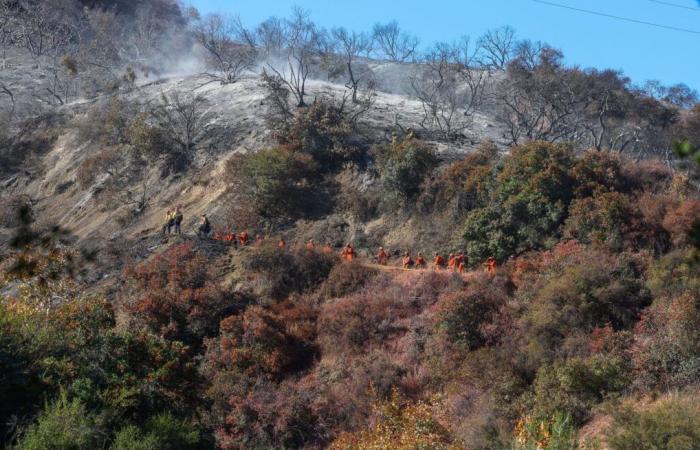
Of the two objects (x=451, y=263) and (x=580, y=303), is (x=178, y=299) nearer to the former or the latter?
(x=451, y=263)

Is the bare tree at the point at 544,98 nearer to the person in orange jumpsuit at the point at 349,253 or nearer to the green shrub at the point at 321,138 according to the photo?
the green shrub at the point at 321,138

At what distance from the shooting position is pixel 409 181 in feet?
115

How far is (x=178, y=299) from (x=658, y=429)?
1652 centimetres

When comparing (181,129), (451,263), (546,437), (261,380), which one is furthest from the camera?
(181,129)

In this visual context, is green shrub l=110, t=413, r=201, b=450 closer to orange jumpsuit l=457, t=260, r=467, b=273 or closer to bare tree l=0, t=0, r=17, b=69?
orange jumpsuit l=457, t=260, r=467, b=273

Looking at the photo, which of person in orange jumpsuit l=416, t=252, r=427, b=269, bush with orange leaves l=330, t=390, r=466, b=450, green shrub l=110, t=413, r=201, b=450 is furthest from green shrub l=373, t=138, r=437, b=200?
green shrub l=110, t=413, r=201, b=450

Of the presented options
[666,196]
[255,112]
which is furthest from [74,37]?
[666,196]

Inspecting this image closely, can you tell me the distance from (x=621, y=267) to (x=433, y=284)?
5570 millimetres

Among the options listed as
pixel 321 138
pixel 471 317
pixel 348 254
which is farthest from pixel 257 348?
pixel 321 138

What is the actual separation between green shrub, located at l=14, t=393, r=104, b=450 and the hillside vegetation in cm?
5

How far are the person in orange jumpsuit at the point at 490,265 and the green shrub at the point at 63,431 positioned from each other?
46.8 feet

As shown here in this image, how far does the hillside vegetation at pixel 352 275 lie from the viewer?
17.0m

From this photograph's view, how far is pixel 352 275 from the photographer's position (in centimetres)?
2888

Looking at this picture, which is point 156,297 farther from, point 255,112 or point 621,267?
point 255,112
